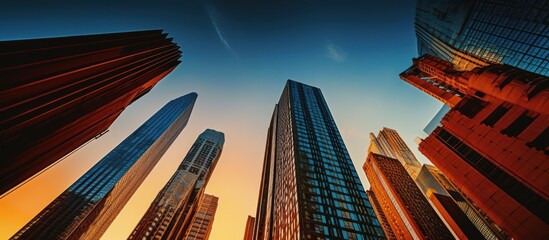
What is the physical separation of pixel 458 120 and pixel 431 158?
8.04 m

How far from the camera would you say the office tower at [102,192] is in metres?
111

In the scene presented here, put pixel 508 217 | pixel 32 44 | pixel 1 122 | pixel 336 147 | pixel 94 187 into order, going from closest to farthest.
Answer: pixel 1 122 < pixel 32 44 < pixel 508 217 < pixel 336 147 < pixel 94 187

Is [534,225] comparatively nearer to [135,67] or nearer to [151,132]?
[135,67]

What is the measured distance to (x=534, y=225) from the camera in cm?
2378

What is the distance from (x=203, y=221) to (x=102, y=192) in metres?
68.8

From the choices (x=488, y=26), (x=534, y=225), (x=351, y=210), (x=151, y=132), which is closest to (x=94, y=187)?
(x=151, y=132)

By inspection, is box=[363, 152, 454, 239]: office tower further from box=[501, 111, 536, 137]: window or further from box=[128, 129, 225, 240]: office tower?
box=[128, 129, 225, 240]: office tower

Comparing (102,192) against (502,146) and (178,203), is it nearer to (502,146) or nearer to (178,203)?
(178,203)

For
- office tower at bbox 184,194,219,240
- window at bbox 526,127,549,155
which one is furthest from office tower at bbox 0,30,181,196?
office tower at bbox 184,194,219,240

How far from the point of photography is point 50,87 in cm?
1950

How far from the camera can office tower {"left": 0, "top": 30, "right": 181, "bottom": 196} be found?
50.8 feet

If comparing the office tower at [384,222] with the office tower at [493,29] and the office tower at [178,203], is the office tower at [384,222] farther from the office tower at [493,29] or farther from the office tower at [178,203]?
the office tower at [178,203]

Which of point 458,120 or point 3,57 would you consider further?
point 458,120

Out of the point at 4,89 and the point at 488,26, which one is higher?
the point at 488,26
